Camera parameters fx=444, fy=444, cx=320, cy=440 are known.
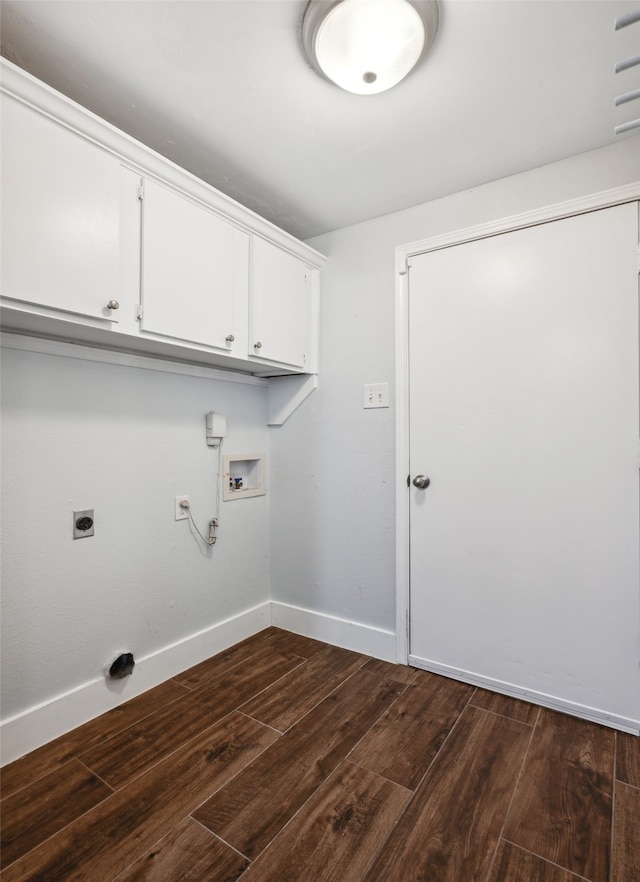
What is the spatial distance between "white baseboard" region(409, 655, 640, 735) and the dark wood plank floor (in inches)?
1.5

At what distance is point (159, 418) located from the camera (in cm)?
204

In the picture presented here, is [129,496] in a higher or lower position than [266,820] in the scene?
higher

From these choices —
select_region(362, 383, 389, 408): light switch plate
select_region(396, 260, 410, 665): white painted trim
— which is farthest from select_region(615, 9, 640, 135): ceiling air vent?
select_region(362, 383, 389, 408): light switch plate

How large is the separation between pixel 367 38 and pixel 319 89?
0.25m

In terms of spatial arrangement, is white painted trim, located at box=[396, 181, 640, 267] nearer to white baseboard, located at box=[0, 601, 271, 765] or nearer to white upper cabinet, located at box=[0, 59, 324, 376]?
white upper cabinet, located at box=[0, 59, 324, 376]

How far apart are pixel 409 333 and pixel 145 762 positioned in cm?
207

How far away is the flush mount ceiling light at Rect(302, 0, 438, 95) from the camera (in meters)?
1.18

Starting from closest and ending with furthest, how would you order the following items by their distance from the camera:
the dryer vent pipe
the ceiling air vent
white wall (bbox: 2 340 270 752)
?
the ceiling air vent
white wall (bbox: 2 340 270 752)
the dryer vent pipe

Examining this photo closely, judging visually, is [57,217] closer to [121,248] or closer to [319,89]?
[121,248]

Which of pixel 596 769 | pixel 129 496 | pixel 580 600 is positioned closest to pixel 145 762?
pixel 129 496

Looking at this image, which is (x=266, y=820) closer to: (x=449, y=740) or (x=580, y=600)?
(x=449, y=740)

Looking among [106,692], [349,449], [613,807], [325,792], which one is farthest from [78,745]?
[613,807]

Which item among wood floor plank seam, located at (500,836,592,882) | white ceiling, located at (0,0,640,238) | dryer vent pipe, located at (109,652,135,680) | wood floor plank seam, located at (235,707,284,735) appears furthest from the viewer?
dryer vent pipe, located at (109,652,135,680)

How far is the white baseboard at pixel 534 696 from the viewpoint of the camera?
171 centimetres
